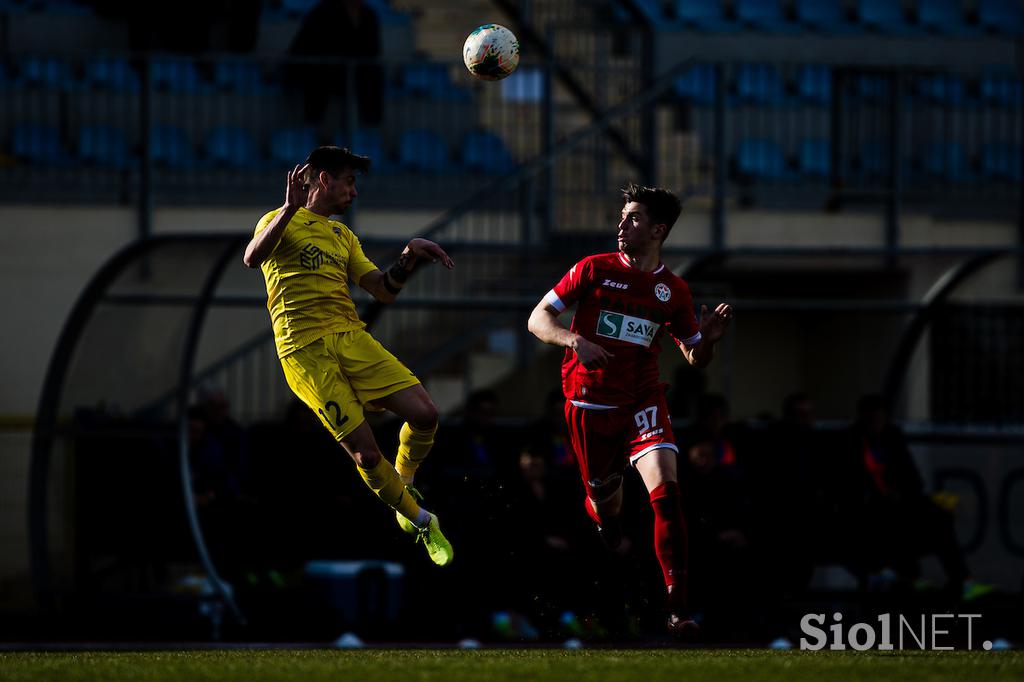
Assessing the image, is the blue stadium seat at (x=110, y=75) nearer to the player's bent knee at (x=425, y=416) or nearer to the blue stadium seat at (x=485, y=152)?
the blue stadium seat at (x=485, y=152)

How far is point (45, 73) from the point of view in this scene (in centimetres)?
1483

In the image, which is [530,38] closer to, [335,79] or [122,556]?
[335,79]

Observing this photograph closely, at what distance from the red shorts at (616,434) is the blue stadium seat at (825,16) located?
11.0 m

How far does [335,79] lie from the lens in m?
14.4

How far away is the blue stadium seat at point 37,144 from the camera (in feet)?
47.8

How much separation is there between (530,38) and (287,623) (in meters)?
7.67

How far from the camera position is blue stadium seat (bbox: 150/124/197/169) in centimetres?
1471

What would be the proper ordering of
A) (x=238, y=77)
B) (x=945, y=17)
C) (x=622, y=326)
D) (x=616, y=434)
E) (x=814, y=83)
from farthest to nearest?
(x=945, y=17)
(x=814, y=83)
(x=238, y=77)
(x=616, y=434)
(x=622, y=326)

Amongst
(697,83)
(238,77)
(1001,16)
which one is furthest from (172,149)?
(1001,16)

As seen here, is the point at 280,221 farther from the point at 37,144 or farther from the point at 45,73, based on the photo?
the point at 45,73

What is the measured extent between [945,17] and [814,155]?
3701 millimetres

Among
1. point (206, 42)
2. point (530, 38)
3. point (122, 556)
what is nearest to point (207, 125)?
point (206, 42)

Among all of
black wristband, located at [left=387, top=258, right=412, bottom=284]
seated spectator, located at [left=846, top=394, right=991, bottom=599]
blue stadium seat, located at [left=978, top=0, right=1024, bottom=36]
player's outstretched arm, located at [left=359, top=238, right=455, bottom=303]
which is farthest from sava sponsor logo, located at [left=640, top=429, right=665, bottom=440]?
blue stadium seat, located at [left=978, top=0, right=1024, bottom=36]

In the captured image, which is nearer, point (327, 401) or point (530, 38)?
point (327, 401)
